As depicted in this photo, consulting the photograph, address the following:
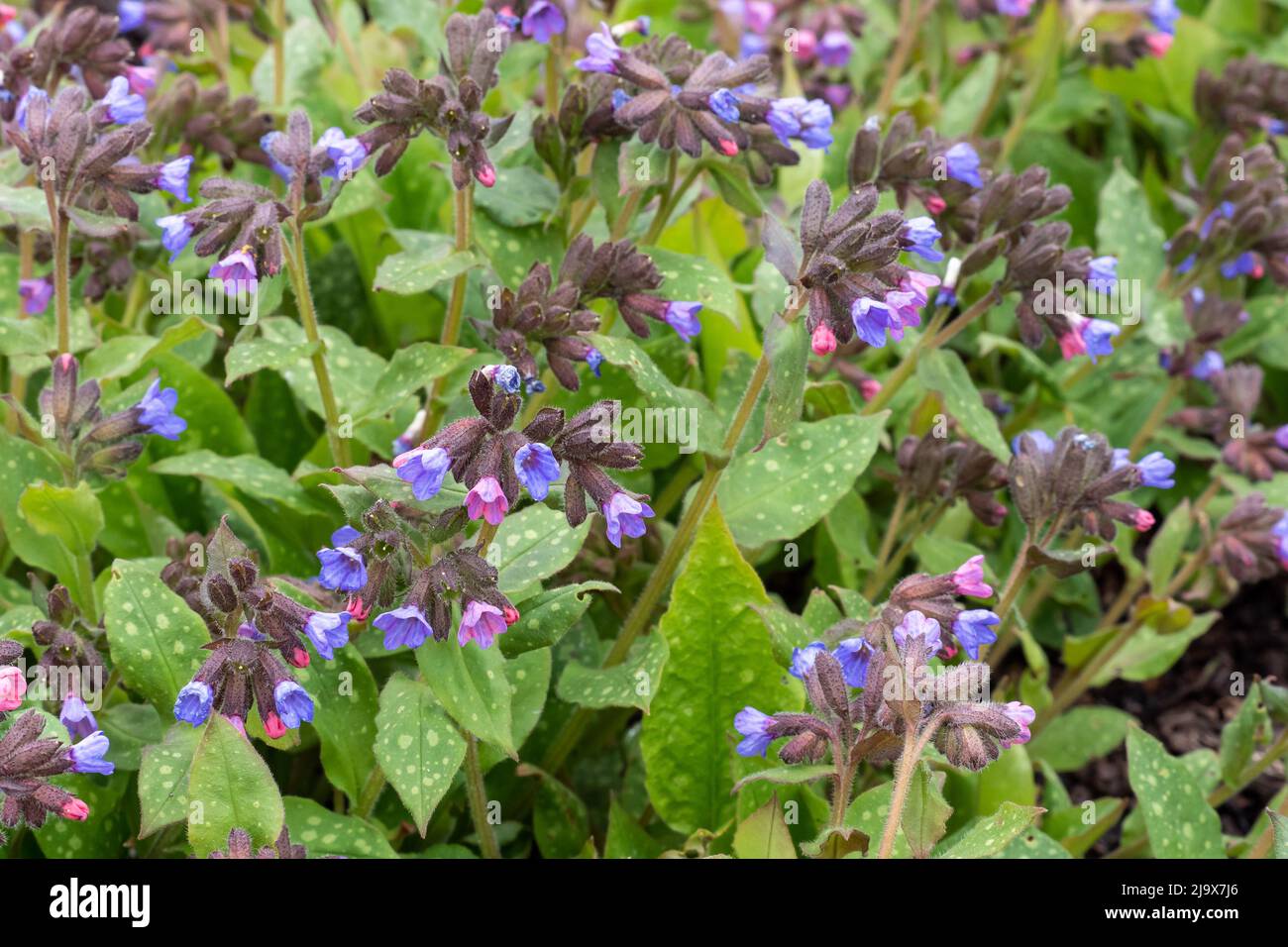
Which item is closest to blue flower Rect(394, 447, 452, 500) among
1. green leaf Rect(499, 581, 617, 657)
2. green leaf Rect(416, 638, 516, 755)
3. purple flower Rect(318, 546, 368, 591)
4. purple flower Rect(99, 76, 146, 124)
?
purple flower Rect(318, 546, 368, 591)

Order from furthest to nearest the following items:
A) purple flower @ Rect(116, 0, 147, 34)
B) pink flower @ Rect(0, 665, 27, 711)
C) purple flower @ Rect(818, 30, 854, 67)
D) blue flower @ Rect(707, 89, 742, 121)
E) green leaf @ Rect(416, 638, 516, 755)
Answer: purple flower @ Rect(818, 30, 854, 67) → purple flower @ Rect(116, 0, 147, 34) → blue flower @ Rect(707, 89, 742, 121) → green leaf @ Rect(416, 638, 516, 755) → pink flower @ Rect(0, 665, 27, 711)

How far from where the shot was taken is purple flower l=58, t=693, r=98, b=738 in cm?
205

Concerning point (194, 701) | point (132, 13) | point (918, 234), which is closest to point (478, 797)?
point (194, 701)

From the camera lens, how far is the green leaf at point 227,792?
75.9 inches

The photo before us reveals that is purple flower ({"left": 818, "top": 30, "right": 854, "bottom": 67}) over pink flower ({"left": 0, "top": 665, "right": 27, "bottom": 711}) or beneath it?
over

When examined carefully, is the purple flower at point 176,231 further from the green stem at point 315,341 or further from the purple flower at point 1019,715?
the purple flower at point 1019,715

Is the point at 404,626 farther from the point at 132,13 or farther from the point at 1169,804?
the point at 132,13

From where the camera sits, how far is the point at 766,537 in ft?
8.23

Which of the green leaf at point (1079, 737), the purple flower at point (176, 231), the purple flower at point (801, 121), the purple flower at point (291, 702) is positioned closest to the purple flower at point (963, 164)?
the purple flower at point (801, 121)

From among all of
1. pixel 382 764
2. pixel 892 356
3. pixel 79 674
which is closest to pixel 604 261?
pixel 382 764

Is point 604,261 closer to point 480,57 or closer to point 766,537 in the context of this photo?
point 480,57

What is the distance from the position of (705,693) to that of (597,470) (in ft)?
2.17

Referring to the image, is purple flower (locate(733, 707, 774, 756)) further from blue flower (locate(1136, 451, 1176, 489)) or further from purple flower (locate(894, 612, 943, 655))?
blue flower (locate(1136, 451, 1176, 489))

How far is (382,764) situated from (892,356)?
1.74m
